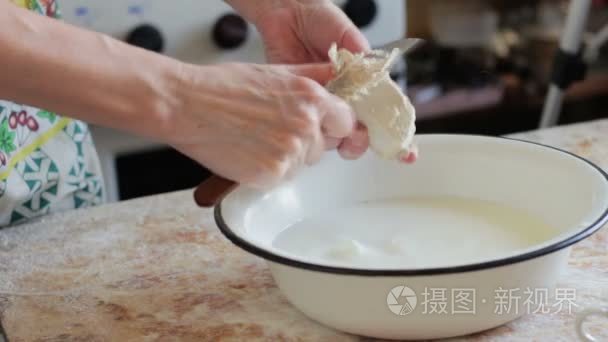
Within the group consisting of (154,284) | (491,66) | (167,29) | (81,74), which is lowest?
(491,66)

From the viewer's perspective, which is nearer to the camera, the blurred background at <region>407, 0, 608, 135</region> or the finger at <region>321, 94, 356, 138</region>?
the finger at <region>321, 94, 356, 138</region>

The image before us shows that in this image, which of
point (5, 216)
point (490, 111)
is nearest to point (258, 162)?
point (5, 216)

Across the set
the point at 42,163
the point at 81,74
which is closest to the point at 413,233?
the point at 81,74

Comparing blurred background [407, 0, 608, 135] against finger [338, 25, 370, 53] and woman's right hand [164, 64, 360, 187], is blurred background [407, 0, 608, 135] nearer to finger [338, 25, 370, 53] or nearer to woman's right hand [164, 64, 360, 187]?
A: finger [338, 25, 370, 53]

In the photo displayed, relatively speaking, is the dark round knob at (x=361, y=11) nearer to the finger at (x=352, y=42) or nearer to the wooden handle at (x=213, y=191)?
the finger at (x=352, y=42)

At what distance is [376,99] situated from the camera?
2.24 ft

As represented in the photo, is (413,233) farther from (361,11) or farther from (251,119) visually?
(361,11)

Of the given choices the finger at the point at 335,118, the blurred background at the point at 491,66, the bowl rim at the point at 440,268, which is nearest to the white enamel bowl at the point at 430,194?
the bowl rim at the point at 440,268

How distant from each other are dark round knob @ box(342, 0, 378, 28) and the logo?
82 cm

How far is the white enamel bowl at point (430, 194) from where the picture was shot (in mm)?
567

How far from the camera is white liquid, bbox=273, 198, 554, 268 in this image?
68 centimetres

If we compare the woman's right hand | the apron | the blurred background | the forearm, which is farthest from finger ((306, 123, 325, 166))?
the blurred background

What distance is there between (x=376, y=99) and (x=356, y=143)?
0.04 metres

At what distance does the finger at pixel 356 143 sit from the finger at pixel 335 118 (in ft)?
0.15
